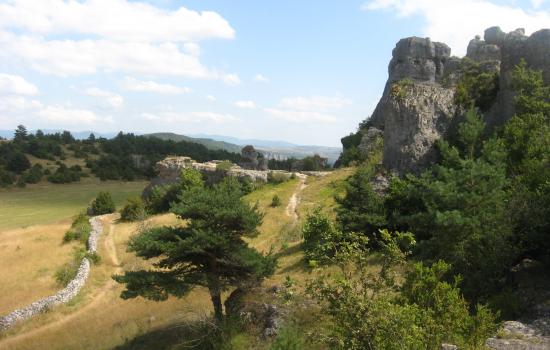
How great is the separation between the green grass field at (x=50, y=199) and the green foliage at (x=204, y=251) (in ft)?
101

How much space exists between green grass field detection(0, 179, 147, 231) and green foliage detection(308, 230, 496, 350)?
39033 millimetres

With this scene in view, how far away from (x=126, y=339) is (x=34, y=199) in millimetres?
48208

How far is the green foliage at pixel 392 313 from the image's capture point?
664 centimetres

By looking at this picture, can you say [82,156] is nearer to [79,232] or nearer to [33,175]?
[33,175]

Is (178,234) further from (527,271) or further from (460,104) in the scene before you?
(460,104)

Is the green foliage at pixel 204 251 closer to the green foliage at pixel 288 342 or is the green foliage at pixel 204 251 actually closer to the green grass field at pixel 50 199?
the green foliage at pixel 288 342

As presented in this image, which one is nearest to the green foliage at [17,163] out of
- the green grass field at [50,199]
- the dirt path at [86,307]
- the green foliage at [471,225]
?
the green grass field at [50,199]

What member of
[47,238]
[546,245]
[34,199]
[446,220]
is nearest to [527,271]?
[546,245]

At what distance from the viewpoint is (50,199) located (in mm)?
57094

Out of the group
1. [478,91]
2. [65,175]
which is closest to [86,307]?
[478,91]

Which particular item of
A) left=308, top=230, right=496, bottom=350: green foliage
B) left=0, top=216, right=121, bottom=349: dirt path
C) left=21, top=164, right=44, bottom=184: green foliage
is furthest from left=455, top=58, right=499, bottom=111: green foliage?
left=21, top=164, right=44, bottom=184: green foliage

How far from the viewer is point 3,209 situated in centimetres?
4938

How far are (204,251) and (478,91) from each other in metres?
18.2

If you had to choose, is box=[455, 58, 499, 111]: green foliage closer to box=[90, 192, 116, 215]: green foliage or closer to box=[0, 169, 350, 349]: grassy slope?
box=[0, 169, 350, 349]: grassy slope
